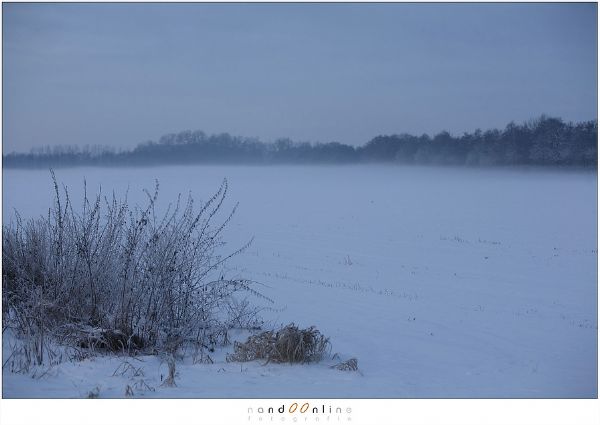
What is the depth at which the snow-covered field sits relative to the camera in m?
5.23

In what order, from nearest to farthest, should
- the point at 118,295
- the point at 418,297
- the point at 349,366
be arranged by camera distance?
the point at 349,366
the point at 118,295
the point at 418,297

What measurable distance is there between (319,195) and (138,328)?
79.7ft

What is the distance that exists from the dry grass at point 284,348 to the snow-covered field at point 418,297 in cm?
12

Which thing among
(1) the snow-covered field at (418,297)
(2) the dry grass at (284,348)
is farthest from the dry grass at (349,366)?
(2) the dry grass at (284,348)

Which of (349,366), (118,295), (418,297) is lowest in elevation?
(418,297)

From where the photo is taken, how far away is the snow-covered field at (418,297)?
523cm

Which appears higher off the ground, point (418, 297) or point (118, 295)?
point (118, 295)

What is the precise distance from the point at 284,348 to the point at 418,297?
3.95 m

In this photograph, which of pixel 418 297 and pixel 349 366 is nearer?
pixel 349 366

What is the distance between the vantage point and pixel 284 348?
5609 mm

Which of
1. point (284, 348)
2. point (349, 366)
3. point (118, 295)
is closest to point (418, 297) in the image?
point (349, 366)

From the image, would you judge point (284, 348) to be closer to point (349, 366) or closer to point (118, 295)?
point (349, 366)
